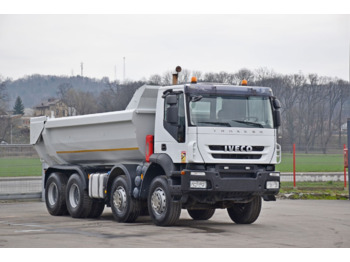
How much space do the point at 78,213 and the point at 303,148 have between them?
39128 mm

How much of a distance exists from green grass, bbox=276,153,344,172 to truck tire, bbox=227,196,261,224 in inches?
1325

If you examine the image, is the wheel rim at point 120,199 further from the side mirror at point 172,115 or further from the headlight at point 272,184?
the headlight at point 272,184

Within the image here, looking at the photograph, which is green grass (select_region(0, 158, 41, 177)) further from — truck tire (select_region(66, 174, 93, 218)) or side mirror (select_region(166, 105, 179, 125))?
side mirror (select_region(166, 105, 179, 125))

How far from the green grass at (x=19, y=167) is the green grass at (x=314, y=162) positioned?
1037 inches

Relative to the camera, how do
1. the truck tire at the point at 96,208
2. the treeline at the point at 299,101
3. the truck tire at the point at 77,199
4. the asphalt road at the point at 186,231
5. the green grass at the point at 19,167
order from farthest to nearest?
the treeline at the point at 299,101 < the green grass at the point at 19,167 < the truck tire at the point at 96,208 < the truck tire at the point at 77,199 < the asphalt road at the point at 186,231

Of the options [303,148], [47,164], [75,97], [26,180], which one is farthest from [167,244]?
[75,97]

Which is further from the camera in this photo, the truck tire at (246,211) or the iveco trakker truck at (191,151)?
the truck tire at (246,211)

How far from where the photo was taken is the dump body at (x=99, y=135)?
52.4 ft

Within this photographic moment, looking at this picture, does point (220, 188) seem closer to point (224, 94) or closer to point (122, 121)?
point (224, 94)

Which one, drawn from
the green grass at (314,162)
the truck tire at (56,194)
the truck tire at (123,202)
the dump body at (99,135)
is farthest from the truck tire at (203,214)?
the green grass at (314,162)

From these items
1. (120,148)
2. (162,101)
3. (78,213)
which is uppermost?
(162,101)

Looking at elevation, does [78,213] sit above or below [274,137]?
below

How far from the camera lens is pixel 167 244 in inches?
462

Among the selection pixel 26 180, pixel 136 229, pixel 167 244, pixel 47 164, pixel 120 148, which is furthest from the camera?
pixel 26 180
